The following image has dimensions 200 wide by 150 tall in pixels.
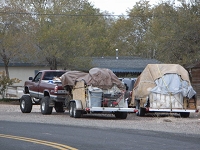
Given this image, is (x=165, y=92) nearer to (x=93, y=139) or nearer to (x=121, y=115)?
(x=121, y=115)

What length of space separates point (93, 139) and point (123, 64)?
37574 millimetres

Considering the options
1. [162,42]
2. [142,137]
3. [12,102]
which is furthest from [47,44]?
[142,137]

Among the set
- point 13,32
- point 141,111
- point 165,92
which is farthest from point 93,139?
point 13,32

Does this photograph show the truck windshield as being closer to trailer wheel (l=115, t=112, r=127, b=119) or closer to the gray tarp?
trailer wheel (l=115, t=112, r=127, b=119)

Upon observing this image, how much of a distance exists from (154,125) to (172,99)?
3.67 meters

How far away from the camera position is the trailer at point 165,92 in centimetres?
2391

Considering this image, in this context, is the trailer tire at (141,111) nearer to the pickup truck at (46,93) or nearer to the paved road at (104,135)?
the paved road at (104,135)

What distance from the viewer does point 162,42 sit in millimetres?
38062

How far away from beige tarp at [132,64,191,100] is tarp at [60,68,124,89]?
214 centimetres

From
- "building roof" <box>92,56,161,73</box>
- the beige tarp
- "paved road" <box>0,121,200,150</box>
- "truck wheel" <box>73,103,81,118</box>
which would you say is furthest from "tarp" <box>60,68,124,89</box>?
"building roof" <box>92,56,161,73</box>

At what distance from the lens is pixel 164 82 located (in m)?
24.6

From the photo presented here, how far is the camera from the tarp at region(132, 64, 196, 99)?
24.2 meters

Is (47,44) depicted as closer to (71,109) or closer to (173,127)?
(71,109)

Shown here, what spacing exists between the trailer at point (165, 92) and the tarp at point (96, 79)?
201 cm
